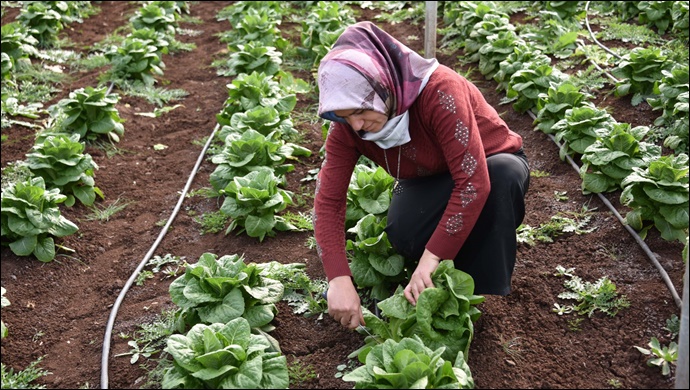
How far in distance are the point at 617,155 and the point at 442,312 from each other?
1.68 metres

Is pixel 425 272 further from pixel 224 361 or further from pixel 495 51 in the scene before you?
pixel 495 51

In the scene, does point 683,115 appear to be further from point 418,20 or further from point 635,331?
point 418,20

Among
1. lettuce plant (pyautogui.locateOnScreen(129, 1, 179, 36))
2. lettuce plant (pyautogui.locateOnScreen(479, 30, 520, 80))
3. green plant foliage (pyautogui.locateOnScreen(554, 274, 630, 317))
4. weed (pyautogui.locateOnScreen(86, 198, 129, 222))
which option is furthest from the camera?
lettuce plant (pyautogui.locateOnScreen(129, 1, 179, 36))

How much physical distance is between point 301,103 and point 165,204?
1.68 m

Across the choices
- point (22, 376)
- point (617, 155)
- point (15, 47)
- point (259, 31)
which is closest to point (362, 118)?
point (617, 155)

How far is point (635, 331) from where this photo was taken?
3396 millimetres

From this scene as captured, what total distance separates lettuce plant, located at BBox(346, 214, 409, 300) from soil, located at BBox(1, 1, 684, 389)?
27 cm

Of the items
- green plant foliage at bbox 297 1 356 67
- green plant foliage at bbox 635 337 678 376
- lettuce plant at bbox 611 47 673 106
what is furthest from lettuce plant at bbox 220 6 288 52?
green plant foliage at bbox 635 337 678 376

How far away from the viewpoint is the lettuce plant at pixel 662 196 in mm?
3816

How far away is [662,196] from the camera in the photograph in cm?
381

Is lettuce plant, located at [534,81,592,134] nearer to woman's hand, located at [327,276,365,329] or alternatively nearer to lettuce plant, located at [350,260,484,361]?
lettuce plant, located at [350,260,484,361]

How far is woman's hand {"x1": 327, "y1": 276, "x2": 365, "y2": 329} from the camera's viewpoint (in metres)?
3.13

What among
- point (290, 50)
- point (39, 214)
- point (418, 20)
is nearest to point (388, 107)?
point (39, 214)

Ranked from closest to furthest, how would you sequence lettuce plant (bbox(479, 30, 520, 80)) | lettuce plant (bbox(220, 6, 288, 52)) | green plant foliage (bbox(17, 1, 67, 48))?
lettuce plant (bbox(479, 30, 520, 80)) < lettuce plant (bbox(220, 6, 288, 52)) < green plant foliage (bbox(17, 1, 67, 48))
